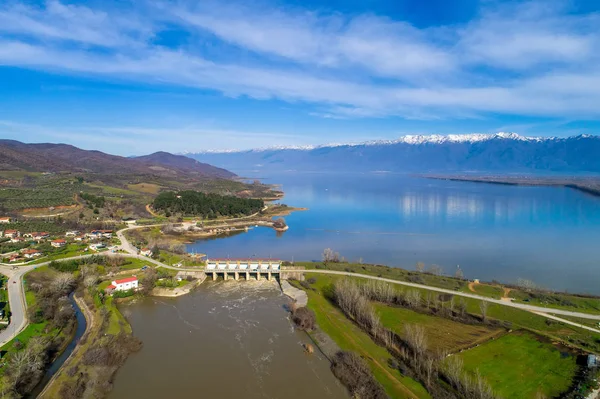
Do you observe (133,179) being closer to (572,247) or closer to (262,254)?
(262,254)

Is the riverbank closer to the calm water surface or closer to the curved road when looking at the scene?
the calm water surface

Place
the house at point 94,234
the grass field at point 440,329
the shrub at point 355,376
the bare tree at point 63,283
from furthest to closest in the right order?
the house at point 94,234, the bare tree at point 63,283, the grass field at point 440,329, the shrub at point 355,376

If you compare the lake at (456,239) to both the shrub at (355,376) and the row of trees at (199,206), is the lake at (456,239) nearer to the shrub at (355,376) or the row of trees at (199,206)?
the row of trees at (199,206)

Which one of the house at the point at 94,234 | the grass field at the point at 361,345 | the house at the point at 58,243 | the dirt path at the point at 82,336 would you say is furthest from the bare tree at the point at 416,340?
the house at the point at 94,234

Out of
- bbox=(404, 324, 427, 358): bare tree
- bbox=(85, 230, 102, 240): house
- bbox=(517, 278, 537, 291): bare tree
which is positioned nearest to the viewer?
bbox=(404, 324, 427, 358): bare tree

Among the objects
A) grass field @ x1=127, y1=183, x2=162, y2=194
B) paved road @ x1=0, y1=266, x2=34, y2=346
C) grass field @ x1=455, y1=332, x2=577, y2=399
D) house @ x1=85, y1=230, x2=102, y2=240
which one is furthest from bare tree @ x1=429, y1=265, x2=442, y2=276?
grass field @ x1=127, y1=183, x2=162, y2=194

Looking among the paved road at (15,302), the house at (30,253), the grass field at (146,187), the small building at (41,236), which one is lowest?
the paved road at (15,302)
